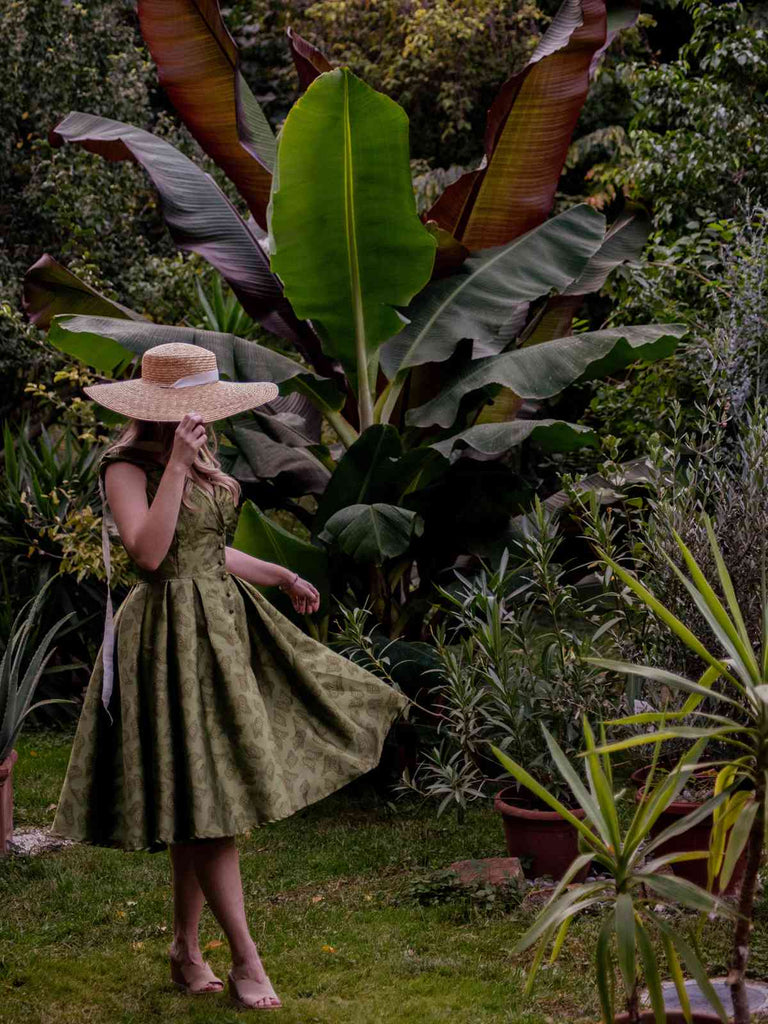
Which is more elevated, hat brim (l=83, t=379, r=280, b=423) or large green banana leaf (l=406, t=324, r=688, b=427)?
hat brim (l=83, t=379, r=280, b=423)

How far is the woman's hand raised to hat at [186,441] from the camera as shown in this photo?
333cm

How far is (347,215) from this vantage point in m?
5.61

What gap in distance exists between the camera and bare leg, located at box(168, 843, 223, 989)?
3533 mm

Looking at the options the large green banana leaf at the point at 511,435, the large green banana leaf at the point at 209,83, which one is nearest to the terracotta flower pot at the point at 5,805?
the large green banana leaf at the point at 511,435

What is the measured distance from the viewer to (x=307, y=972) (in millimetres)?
3898

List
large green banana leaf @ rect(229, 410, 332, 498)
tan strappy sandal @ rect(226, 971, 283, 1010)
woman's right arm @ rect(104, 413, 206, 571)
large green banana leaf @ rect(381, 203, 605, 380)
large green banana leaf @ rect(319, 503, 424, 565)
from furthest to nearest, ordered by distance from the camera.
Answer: large green banana leaf @ rect(229, 410, 332, 498)
large green banana leaf @ rect(381, 203, 605, 380)
large green banana leaf @ rect(319, 503, 424, 565)
tan strappy sandal @ rect(226, 971, 283, 1010)
woman's right arm @ rect(104, 413, 206, 571)

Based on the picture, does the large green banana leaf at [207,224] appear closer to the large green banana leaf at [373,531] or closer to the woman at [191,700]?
the large green banana leaf at [373,531]

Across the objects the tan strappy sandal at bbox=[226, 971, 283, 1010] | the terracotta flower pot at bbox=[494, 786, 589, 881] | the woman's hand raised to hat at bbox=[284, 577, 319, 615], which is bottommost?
the terracotta flower pot at bbox=[494, 786, 589, 881]

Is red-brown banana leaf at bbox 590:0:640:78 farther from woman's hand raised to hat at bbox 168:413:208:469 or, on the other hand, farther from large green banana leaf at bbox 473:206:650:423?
woman's hand raised to hat at bbox 168:413:208:469

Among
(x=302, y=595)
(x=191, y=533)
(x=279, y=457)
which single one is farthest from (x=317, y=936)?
(x=279, y=457)

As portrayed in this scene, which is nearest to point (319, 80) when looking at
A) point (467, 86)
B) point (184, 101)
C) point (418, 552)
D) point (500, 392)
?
point (184, 101)

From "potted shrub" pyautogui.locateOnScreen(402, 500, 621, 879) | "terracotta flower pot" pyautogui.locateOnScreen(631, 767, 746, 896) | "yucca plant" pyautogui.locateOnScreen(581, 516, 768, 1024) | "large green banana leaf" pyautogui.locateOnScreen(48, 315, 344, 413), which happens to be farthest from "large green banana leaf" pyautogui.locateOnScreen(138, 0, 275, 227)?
"yucca plant" pyautogui.locateOnScreen(581, 516, 768, 1024)

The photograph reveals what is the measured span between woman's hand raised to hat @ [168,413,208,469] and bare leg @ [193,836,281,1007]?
3.45 ft

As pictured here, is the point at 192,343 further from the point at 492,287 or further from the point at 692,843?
the point at 692,843
